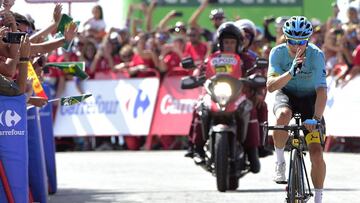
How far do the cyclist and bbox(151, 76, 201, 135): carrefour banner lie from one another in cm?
1080

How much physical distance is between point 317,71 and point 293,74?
0.86 meters

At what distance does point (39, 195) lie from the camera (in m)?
12.9

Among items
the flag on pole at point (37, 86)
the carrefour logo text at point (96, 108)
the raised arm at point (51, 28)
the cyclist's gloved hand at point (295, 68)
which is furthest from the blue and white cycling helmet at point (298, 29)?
the carrefour logo text at point (96, 108)

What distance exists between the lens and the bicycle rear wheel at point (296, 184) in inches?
441

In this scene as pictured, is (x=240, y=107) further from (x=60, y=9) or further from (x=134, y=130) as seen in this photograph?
(x=134, y=130)

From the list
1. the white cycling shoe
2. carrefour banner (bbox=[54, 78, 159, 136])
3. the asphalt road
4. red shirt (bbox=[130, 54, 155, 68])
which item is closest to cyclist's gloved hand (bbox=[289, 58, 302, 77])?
the white cycling shoe

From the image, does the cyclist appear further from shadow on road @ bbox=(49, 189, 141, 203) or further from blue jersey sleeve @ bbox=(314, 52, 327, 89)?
shadow on road @ bbox=(49, 189, 141, 203)

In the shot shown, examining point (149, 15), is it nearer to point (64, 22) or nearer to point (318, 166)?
point (64, 22)

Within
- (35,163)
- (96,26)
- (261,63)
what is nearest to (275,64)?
(35,163)

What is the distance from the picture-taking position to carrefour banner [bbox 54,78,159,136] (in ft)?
77.2

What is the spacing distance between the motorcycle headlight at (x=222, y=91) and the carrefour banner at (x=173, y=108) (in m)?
7.87

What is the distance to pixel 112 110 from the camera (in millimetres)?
23812

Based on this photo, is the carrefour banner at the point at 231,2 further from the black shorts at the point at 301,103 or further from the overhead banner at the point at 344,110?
the black shorts at the point at 301,103

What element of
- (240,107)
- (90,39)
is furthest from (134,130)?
(240,107)
